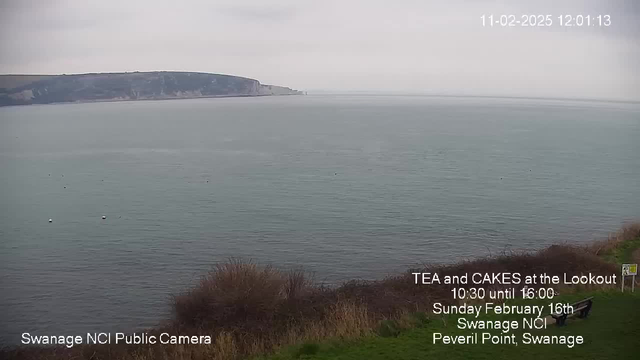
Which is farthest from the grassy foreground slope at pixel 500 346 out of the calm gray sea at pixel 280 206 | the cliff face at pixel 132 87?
the cliff face at pixel 132 87

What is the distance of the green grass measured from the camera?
5.06 meters

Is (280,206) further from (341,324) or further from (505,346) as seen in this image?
(505,346)

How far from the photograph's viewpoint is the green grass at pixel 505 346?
16.6 feet

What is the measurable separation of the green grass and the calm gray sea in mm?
4917

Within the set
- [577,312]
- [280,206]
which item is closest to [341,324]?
[577,312]

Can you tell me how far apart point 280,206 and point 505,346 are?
15466 mm

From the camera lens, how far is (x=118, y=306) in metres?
11.7

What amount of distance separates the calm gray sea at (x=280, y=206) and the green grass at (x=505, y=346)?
492cm

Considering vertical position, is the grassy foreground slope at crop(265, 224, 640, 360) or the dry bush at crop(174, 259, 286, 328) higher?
the grassy foreground slope at crop(265, 224, 640, 360)

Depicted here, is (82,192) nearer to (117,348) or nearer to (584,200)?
(117,348)

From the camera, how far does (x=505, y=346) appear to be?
532 cm

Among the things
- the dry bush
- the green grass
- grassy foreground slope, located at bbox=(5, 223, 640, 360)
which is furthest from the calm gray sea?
the green grass

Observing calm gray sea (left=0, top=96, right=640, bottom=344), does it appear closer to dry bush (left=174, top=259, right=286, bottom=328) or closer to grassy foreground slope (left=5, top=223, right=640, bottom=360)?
dry bush (left=174, top=259, right=286, bottom=328)

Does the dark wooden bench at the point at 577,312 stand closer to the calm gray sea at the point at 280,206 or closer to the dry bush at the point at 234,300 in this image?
the dry bush at the point at 234,300
